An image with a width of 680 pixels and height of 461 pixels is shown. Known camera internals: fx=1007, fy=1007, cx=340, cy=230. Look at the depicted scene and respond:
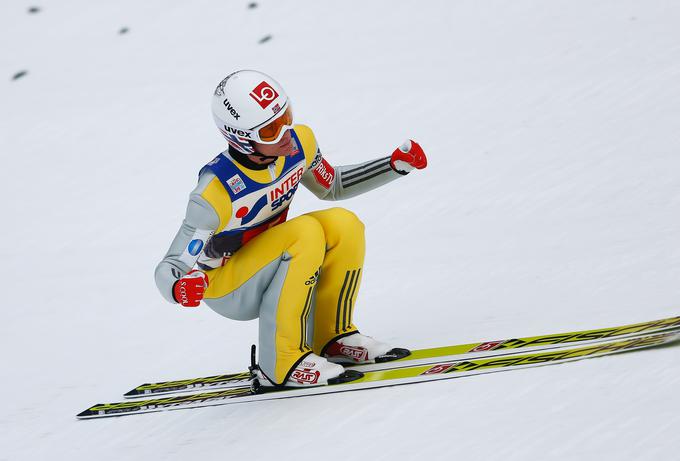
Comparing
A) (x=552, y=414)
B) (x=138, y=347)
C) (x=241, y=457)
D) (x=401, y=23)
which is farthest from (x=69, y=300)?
(x=401, y=23)

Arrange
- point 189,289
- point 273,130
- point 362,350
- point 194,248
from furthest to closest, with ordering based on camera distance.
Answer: point 362,350 < point 273,130 < point 194,248 < point 189,289

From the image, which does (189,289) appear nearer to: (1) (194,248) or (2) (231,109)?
(1) (194,248)

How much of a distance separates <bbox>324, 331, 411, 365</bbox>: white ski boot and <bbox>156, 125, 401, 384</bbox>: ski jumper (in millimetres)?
48

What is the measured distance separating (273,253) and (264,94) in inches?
29.3

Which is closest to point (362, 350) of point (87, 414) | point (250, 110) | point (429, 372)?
point (429, 372)

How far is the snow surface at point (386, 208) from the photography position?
4281 millimetres

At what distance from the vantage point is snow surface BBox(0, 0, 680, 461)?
4.28 meters

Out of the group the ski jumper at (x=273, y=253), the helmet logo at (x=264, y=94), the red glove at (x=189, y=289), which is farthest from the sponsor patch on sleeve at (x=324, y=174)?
the red glove at (x=189, y=289)

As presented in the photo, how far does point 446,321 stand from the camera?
559 centimetres

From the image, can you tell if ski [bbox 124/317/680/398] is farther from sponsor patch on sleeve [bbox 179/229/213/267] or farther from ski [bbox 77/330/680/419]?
sponsor patch on sleeve [bbox 179/229/213/267]

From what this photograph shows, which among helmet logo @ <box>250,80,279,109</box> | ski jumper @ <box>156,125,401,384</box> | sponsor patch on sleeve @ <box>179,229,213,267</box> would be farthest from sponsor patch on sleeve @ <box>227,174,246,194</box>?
helmet logo @ <box>250,80,279,109</box>

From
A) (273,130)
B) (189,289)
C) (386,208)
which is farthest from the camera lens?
(386,208)

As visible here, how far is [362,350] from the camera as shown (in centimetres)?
506

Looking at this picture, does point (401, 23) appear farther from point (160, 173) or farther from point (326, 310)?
point (326, 310)
